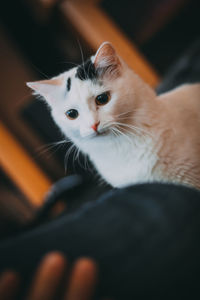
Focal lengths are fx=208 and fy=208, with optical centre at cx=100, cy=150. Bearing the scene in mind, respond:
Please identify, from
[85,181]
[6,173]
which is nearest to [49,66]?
[85,181]

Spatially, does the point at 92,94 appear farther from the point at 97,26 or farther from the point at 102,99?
the point at 97,26

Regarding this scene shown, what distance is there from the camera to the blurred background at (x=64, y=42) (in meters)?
0.77

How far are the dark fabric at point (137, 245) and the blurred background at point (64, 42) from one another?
39cm

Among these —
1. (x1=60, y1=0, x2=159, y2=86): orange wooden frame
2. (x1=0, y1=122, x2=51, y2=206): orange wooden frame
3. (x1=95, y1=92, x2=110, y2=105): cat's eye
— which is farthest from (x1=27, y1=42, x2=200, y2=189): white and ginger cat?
(x1=0, y1=122, x2=51, y2=206): orange wooden frame

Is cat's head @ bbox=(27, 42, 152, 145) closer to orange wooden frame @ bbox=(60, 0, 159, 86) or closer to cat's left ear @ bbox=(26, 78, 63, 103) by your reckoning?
cat's left ear @ bbox=(26, 78, 63, 103)

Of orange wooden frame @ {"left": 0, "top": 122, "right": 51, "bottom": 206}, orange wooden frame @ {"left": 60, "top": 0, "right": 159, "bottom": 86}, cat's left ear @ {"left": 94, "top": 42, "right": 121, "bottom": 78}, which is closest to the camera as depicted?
cat's left ear @ {"left": 94, "top": 42, "right": 121, "bottom": 78}

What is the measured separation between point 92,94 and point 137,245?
17.3 inches

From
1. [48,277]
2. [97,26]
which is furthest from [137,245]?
[97,26]

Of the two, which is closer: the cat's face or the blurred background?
the cat's face

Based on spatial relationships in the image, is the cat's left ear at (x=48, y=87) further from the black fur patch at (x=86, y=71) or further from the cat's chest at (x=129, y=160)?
the cat's chest at (x=129, y=160)

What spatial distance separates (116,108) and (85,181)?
0.56m

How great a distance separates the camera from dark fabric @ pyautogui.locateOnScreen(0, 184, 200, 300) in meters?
0.36

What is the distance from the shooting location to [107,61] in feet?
2.06

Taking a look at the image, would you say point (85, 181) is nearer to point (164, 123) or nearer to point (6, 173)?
point (164, 123)
